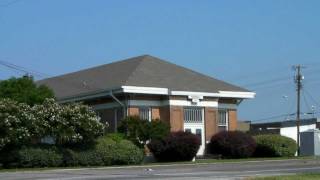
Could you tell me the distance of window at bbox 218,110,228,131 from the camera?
164 ft

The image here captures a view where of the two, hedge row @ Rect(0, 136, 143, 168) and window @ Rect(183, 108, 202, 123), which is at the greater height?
window @ Rect(183, 108, 202, 123)

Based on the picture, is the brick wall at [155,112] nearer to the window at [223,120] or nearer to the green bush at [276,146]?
the window at [223,120]

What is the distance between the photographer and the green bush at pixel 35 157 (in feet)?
119

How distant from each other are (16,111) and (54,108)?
227 cm

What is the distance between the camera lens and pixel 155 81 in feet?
155

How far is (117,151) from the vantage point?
130ft

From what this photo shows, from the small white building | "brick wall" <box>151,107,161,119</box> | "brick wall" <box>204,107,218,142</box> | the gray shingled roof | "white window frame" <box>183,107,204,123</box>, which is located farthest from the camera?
the small white building

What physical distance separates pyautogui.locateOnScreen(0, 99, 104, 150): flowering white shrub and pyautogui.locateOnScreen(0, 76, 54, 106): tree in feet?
16.7

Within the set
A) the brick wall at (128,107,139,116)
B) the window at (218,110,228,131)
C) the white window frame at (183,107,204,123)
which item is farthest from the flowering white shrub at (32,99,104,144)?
the window at (218,110,228,131)

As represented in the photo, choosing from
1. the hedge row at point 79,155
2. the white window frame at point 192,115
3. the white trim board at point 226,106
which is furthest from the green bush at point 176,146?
the white trim board at point 226,106

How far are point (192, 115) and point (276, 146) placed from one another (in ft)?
21.7

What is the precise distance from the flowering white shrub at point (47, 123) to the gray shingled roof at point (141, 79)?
7106 mm

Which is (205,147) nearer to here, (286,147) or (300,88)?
(286,147)

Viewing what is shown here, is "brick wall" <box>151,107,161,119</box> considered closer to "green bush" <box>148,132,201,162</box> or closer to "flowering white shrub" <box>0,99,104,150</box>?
"green bush" <box>148,132,201,162</box>
